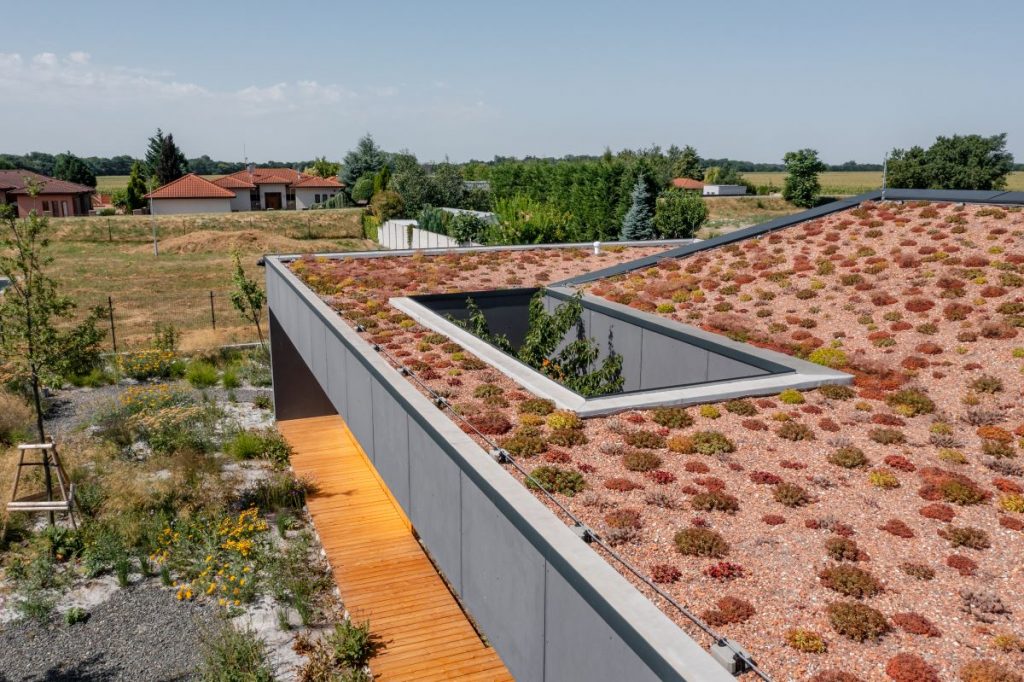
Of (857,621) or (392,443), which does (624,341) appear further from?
(857,621)

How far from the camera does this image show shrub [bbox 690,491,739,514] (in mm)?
6875

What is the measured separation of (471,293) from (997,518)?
1147 centimetres

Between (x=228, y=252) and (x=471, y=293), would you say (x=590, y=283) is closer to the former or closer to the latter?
(x=471, y=293)

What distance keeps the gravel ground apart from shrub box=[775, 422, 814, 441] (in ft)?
29.1

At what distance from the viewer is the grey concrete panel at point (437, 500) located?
7.41 meters

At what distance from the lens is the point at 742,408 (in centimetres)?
945

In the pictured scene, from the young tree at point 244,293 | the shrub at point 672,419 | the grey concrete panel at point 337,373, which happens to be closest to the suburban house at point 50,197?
the young tree at point 244,293

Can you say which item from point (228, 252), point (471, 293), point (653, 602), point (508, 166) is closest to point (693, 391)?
point (653, 602)

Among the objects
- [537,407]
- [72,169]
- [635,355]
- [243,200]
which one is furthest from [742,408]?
[72,169]

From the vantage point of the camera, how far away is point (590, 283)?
57.1ft

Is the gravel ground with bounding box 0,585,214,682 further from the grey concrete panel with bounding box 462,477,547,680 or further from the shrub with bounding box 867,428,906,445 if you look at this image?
the shrub with bounding box 867,428,906,445

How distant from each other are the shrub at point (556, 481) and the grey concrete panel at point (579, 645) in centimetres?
156

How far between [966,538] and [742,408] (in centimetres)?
334

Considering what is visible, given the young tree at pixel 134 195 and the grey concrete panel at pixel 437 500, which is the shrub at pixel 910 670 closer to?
the grey concrete panel at pixel 437 500
